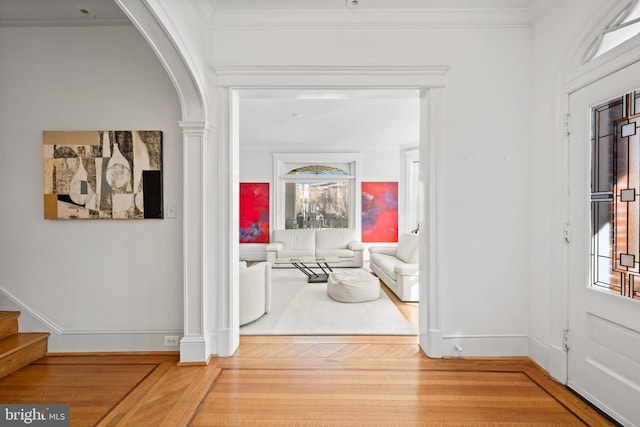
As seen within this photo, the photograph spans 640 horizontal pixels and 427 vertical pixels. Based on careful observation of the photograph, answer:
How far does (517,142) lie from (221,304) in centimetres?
287

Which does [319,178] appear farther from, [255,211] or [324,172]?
[255,211]

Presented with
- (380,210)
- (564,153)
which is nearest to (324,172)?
(380,210)

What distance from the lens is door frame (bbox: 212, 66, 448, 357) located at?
2.52m

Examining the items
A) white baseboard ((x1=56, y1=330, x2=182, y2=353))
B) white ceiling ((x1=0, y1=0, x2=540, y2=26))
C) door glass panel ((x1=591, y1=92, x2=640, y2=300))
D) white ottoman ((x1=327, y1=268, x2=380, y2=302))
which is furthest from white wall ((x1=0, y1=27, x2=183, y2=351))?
door glass panel ((x1=591, y1=92, x2=640, y2=300))

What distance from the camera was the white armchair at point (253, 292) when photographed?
3.22 meters

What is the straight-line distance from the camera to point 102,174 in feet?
8.54

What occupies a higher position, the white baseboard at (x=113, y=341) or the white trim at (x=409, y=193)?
the white trim at (x=409, y=193)

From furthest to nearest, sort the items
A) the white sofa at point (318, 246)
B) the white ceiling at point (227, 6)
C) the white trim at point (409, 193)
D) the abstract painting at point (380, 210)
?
the abstract painting at point (380, 210), the white trim at point (409, 193), the white sofa at point (318, 246), the white ceiling at point (227, 6)

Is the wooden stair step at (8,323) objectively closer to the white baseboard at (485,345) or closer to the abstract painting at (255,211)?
the white baseboard at (485,345)

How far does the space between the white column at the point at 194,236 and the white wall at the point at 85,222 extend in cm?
20

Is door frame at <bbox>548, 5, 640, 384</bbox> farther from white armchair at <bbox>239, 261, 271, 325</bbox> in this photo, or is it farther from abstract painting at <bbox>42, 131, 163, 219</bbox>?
abstract painting at <bbox>42, 131, 163, 219</bbox>

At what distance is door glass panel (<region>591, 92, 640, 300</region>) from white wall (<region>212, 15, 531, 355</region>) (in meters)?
0.58

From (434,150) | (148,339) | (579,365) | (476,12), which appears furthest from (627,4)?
(148,339)

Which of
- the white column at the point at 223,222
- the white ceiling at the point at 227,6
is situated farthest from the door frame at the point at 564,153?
the white column at the point at 223,222
